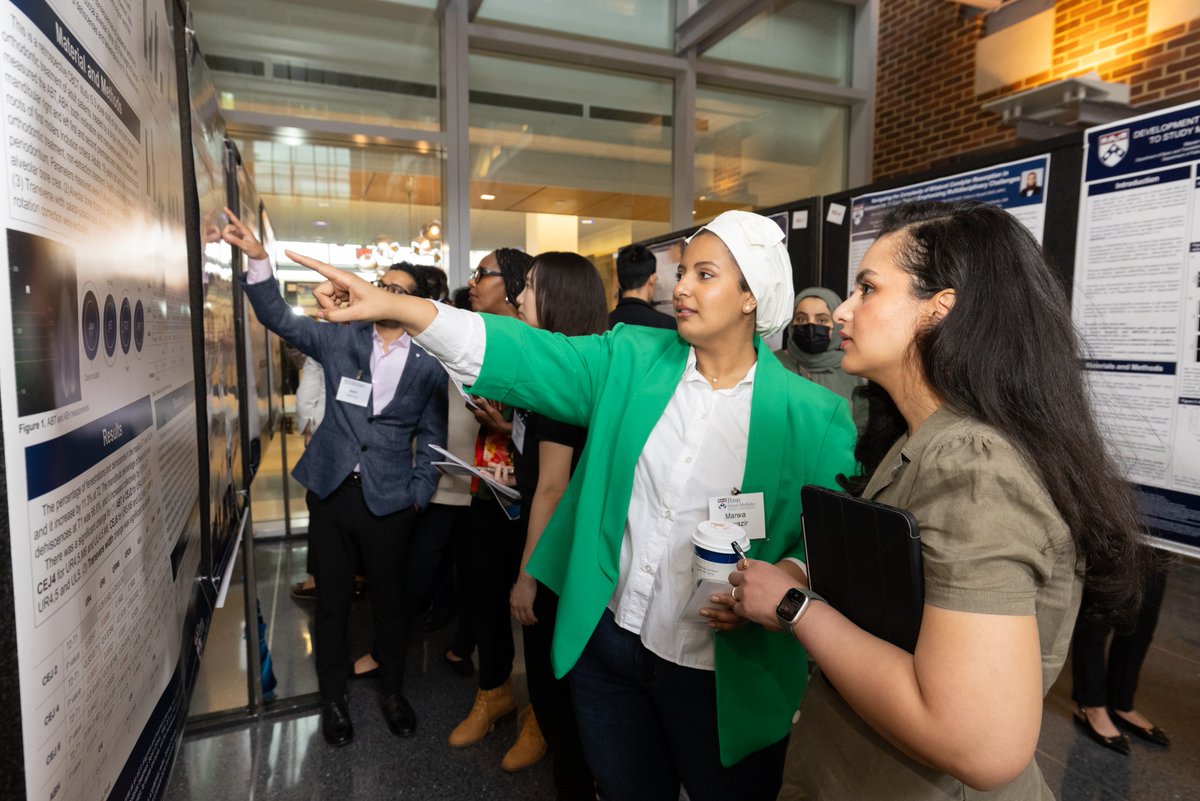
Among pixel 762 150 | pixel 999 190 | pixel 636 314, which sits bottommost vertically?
pixel 636 314

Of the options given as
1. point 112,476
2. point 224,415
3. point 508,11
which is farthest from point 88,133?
point 508,11

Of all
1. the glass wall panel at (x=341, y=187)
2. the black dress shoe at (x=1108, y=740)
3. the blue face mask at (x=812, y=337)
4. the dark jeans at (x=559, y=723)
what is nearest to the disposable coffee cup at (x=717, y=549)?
the dark jeans at (x=559, y=723)

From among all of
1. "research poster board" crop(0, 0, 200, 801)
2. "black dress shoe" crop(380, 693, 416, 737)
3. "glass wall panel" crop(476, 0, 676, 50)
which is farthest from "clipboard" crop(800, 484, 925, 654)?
"glass wall panel" crop(476, 0, 676, 50)

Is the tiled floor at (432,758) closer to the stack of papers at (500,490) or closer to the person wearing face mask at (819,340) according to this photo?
the stack of papers at (500,490)

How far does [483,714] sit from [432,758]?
0.22 metres

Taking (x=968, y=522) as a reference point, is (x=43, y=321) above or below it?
above

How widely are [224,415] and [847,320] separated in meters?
1.49

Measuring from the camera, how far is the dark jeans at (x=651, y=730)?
1388 mm

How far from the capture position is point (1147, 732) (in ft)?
8.43

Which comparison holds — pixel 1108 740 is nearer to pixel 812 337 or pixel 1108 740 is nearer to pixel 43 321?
pixel 812 337

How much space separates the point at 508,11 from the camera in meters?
5.37

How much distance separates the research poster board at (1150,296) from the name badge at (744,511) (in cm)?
120

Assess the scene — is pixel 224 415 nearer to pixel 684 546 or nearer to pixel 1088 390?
pixel 684 546

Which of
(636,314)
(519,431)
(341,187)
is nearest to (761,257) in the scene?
(519,431)
